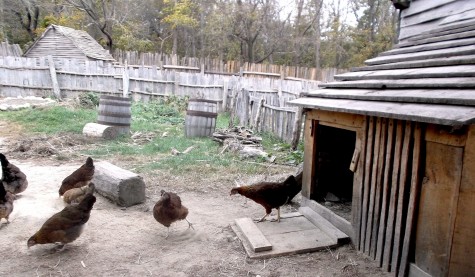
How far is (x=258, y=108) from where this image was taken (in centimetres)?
1130

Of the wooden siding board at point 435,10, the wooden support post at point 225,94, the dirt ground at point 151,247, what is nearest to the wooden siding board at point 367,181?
the dirt ground at point 151,247

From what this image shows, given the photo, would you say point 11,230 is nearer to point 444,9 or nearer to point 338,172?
point 338,172

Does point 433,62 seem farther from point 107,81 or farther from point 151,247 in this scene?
point 107,81

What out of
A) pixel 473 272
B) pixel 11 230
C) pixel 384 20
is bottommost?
pixel 11 230

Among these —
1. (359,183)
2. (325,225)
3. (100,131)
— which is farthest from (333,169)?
(100,131)

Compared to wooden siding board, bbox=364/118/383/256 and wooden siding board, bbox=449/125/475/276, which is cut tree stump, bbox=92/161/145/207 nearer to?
wooden siding board, bbox=364/118/383/256

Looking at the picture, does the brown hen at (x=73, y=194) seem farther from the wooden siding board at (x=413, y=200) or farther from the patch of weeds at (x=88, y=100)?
the patch of weeds at (x=88, y=100)

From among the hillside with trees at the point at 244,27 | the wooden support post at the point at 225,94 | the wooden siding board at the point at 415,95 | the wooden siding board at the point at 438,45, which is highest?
the hillside with trees at the point at 244,27

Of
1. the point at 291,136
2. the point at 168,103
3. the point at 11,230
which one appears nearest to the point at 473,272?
the point at 11,230

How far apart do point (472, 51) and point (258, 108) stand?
8.11 m

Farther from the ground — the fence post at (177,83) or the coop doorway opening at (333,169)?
the fence post at (177,83)

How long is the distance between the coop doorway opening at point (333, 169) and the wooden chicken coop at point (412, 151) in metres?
0.13

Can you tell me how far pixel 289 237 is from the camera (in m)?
4.26

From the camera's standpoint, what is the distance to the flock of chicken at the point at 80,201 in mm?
3859
